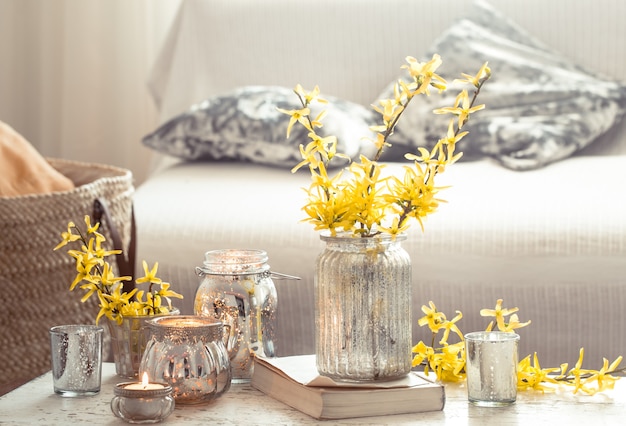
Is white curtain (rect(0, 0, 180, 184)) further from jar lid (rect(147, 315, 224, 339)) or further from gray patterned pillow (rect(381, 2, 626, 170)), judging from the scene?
jar lid (rect(147, 315, 224, 339))

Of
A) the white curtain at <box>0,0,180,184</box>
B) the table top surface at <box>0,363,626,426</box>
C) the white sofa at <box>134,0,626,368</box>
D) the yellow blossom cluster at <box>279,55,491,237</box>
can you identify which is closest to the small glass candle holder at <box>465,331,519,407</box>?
the table top surface at <box>0,363,626,426</box>

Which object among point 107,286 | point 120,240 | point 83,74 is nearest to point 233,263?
point 107,286

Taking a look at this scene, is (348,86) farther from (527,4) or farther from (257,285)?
(257,285)

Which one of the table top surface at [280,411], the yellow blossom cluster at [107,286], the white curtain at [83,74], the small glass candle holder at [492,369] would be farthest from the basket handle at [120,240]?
the white curtain at [83,74]

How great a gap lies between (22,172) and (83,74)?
1.36 metres

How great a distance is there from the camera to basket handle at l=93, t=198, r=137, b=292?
71.1 inches

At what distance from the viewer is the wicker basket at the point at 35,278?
5.65 feet

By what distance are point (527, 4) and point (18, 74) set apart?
160 cm

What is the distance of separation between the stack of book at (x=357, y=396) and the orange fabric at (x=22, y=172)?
3.06 feet

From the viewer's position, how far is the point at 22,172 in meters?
1.86

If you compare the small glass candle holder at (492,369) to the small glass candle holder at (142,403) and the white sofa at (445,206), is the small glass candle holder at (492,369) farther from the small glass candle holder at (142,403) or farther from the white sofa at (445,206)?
the white sofa at (445,206)

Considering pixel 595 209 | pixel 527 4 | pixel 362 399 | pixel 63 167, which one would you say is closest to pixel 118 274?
pixel 63 167

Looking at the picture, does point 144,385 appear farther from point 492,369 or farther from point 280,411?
point 492,369

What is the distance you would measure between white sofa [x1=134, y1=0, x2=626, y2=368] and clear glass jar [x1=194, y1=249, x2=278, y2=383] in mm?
629
